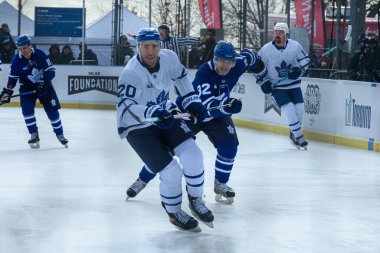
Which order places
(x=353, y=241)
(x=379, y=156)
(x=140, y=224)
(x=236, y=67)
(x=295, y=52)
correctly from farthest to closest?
1. (x=295, y=52)
2. (x=379, y=156)
3. (x=236, y=67)
4. (x=140, y=224)
5. (x=353, y=241)

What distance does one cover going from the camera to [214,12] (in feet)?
82.6

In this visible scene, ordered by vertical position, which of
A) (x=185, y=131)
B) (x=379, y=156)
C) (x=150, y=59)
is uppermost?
(x=150, y=59)

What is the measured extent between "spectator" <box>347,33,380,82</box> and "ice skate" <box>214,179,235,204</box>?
7.03 meters

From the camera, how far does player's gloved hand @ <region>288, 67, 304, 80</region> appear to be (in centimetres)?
1466

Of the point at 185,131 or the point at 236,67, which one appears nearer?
the point at 185,131

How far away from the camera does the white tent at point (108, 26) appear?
2586 centimetres

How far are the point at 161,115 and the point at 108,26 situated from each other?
20.7 metres

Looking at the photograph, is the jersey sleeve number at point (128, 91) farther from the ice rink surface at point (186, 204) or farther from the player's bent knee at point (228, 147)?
the player's bent knee at point (228, 147)

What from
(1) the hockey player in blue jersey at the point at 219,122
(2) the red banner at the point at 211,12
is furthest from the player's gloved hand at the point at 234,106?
(2) the red banner at the point at 211,12

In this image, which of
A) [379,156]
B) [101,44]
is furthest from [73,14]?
[379,156]

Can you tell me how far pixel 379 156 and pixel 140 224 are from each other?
21.6 ft

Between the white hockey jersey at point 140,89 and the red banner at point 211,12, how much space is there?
1724 cm

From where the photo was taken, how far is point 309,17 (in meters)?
23.0

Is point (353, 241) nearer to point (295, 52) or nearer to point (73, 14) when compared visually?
point (295, 52)
